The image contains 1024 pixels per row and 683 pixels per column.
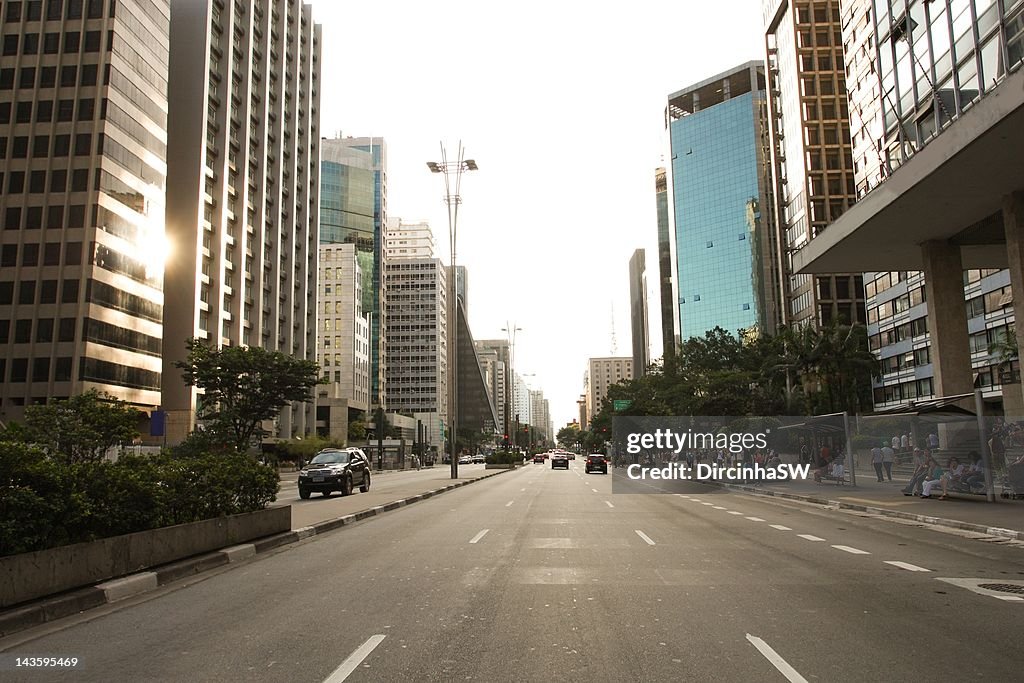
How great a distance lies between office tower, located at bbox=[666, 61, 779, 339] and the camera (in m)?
115

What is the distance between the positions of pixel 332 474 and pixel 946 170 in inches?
877

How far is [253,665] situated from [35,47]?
67.2 m

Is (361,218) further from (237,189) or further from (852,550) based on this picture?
(852,550)

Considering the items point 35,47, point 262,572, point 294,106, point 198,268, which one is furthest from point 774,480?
point 294,106

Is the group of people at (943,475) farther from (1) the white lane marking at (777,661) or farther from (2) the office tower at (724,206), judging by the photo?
(2) the office tower at (724,206)

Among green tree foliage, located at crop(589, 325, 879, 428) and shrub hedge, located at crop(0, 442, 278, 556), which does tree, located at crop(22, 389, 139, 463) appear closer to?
shrub hedge, located at crop(0, 442, 278, 556)

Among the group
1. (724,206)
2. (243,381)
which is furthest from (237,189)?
(724,206)

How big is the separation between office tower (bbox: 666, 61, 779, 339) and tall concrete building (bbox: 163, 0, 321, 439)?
212 feet

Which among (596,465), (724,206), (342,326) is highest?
(724,206)

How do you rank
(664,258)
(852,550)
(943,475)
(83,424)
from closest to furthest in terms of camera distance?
1. (852,550)
2. (943,475)
3. (83,424)
4. (664,258)

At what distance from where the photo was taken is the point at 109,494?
8.63 m

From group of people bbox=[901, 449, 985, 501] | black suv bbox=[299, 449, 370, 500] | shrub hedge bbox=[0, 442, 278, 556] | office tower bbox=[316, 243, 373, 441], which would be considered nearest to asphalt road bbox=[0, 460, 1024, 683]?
shrub hedge bbox=[0, 442, 278, 556]

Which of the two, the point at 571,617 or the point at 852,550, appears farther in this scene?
the point at 852,550

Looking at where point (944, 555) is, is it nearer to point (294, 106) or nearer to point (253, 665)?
point (253, 665)
